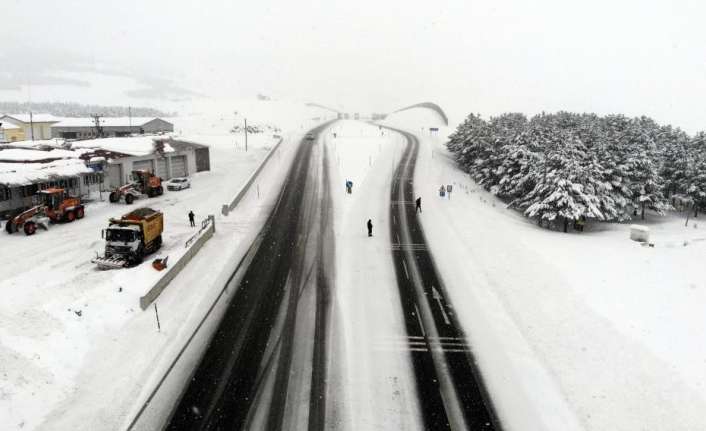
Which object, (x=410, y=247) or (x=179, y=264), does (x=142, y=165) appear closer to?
(x=179, y=264)

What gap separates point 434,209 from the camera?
36781 millimetres

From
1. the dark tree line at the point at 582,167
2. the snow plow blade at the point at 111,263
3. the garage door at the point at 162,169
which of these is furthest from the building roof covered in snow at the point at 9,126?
the dark tree line at the point at 582,167

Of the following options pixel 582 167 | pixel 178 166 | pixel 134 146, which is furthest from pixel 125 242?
pixel 582 167

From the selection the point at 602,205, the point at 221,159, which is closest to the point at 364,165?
the point at 221,159

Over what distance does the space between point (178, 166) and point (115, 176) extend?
7908 millimetres

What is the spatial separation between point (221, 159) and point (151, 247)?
3971 centimetres

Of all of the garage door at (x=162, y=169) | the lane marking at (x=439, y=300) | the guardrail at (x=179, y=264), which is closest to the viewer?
the lane marking at (x=439, y=300)

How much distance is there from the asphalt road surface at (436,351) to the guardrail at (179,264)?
11.3 meters

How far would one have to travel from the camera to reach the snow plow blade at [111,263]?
874 inches

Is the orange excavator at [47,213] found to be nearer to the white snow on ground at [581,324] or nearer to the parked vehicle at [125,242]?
the parked vehicle at [125,242]

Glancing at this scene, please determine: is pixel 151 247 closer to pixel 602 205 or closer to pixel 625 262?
pixel 625 262

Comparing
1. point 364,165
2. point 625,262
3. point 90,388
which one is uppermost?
point 364,165

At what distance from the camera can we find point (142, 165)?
4534 cm

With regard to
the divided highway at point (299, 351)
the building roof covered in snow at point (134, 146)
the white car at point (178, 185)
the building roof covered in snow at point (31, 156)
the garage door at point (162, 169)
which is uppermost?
the building roof covered in snow at point (134, 146)
